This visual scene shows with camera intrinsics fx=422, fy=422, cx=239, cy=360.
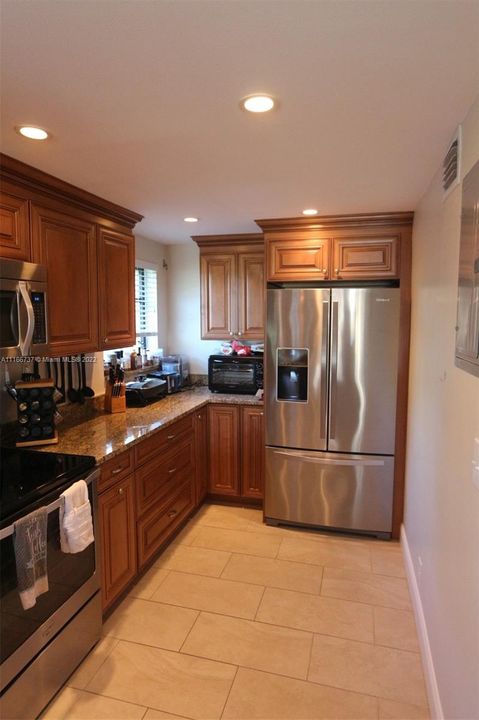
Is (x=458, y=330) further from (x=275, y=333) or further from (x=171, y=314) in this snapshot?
(x=171, y=314)

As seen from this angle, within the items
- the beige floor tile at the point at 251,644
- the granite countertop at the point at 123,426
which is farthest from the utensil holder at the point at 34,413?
the beige floor tile at the point at 251,644

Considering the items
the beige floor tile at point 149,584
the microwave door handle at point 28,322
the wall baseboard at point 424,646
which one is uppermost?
the microwave door handle at point 28,322

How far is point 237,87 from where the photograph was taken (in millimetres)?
1358

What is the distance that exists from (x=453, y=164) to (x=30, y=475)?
219 centimetres

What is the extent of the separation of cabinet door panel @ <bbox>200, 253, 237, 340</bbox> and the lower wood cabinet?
724mm

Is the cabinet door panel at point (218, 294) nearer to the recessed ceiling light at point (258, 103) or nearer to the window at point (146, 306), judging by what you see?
the window at point (146, 306)

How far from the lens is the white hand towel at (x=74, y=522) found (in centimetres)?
179

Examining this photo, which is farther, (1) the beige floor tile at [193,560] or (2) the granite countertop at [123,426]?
(1) the beige floor tile at [193,560]

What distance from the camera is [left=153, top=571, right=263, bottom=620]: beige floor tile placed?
239 cm

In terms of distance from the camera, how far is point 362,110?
151 cm

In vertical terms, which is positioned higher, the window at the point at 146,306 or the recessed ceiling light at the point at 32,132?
the recessed ceiling light at the point at 32,132

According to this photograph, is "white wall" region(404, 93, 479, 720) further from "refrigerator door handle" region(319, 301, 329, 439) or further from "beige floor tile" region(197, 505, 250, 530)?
"beige floor tile" region(197, 505, 250, 530)

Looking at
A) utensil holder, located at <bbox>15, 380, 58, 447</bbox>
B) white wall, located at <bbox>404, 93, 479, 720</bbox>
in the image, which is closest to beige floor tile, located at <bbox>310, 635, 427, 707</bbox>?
white wall, located at <bbox>404, 93, 479, 720</bbox>

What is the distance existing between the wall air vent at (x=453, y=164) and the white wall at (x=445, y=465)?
5 cm
